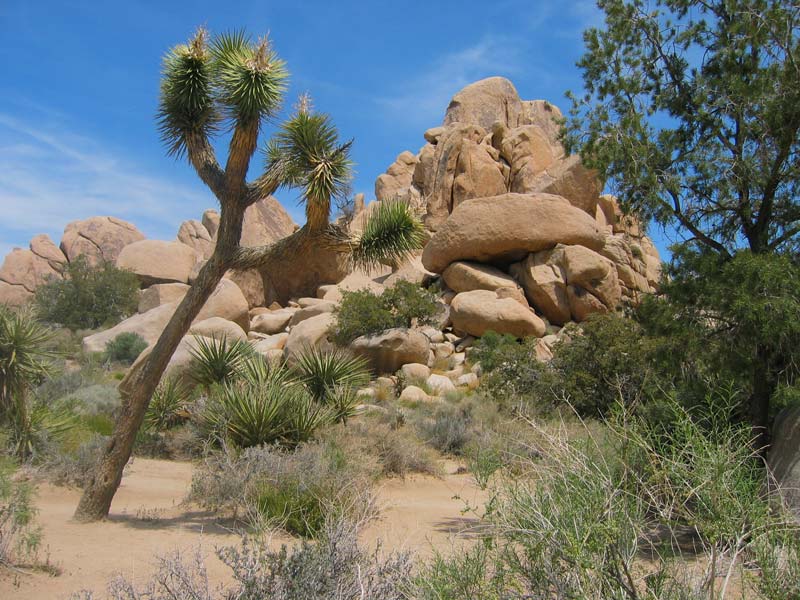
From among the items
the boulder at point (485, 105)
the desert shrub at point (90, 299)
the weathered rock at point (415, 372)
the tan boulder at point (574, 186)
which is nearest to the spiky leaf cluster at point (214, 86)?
the weathered rock at point (415, 372)

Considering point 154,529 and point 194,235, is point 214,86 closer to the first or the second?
point 154,529

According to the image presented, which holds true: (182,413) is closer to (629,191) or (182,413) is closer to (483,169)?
(629,191)

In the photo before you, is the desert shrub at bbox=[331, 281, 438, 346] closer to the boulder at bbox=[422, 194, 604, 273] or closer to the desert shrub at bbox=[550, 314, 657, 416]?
the boulder at bbox=[422, 194, 604, 273]

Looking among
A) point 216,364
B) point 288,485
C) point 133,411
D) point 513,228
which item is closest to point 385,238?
point 288,485

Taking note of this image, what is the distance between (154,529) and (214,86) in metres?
5.04

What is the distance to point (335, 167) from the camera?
852 cm

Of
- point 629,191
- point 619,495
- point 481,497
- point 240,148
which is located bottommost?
point 481,497

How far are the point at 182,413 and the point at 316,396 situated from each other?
8.36ft

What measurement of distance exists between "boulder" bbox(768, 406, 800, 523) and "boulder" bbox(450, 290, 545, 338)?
16665 millimetres

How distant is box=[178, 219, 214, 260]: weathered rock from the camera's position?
52250mm

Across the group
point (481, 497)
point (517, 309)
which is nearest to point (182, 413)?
point (481, 497)

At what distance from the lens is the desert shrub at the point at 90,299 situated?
3631 cm

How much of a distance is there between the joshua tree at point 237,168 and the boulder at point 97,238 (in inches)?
1716

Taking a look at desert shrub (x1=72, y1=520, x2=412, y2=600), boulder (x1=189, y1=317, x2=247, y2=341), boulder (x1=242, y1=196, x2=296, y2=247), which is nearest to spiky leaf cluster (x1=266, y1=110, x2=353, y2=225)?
desert shrub (x1=72, y1=520, x2=412, y2=600)
